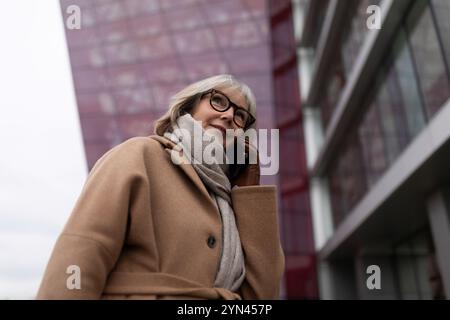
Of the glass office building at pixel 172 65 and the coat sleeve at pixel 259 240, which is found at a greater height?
the glass office building at pixel 172 65

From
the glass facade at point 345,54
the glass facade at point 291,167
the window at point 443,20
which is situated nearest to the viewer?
the window at point 443,20

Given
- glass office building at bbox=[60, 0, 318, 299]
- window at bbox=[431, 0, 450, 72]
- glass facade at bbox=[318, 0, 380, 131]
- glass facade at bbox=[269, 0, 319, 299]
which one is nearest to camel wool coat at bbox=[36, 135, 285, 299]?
window at bbox=[431, 0, 450, 72]

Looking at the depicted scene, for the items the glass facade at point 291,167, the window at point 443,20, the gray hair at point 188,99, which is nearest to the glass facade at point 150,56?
the glass facade at point 291,167

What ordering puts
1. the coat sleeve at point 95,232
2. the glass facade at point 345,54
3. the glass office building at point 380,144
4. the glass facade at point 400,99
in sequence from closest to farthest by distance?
1. the coat sleeve at point 95,232
2. the glass facade at point 400,99
3. the glass office building at point 380,144
4. the glass facade at point 345,54

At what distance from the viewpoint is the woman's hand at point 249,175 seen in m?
1.53

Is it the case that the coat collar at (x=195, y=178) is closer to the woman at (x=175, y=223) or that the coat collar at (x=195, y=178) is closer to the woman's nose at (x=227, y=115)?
the woman at (x=175, y=223)

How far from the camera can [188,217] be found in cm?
125

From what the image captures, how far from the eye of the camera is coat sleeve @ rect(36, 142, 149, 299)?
3.35 feet

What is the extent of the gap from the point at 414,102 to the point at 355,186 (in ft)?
12.8

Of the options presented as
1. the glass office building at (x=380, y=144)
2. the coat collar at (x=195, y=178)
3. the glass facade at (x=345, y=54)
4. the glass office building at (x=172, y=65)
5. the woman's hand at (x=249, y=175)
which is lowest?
the coat collar at (x=195, y=178)

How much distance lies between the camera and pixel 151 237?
1.16 m

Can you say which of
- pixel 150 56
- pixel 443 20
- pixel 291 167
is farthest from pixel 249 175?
pixel 150 56

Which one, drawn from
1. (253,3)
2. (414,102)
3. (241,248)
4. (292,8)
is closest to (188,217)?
(241,248)
